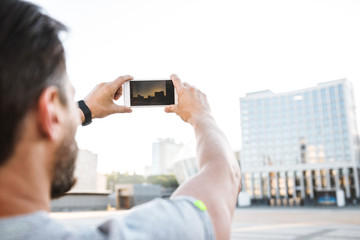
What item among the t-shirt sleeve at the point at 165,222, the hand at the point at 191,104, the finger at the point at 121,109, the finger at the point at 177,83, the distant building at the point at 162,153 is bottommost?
the t-shirt sleeve at the point at 165,222

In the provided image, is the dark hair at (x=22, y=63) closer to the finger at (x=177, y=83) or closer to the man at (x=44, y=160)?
the man at (x=44, y=160)

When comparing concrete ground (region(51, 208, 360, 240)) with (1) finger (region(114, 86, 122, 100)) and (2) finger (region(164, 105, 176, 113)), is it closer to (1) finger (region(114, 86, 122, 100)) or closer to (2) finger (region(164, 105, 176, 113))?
(1) finger (region(114, 86, 122, 100))

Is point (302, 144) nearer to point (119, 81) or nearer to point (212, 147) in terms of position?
point (119, 81)

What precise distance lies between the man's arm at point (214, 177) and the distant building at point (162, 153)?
155m

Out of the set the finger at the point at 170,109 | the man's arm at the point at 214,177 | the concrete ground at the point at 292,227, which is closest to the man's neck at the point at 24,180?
the man's arm at the point at 214,177

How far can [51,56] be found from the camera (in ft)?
2.71

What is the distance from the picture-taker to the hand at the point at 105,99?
1623mm

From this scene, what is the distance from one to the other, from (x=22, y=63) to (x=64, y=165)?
25 centimetres

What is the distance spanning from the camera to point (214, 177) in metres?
0.94

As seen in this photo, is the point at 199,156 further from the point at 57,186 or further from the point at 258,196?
the point at 258,196

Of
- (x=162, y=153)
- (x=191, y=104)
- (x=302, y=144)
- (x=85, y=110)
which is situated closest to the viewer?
(x=191, y=104)

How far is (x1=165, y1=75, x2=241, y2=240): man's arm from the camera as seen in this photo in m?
0.90

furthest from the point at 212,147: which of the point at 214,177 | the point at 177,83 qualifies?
the point at 177,83

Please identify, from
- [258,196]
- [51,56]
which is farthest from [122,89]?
[258,196]
